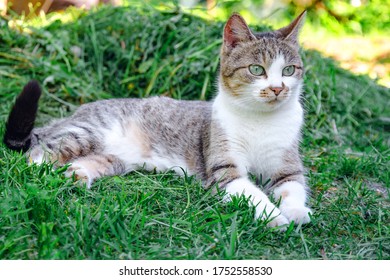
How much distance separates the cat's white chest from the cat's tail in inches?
54.9

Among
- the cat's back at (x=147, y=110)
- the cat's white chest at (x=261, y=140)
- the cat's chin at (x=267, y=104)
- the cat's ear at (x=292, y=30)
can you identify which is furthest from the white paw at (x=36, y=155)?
the cat's ear at (x=292, y=30)

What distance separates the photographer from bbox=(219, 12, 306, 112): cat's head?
3678 mm

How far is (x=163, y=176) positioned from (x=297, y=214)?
1155 mm

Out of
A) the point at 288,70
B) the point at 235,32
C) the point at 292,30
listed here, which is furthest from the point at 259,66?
the point at 292,30

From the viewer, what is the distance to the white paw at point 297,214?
3281 millimetres

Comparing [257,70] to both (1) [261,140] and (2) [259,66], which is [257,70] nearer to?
(2) [259,66]

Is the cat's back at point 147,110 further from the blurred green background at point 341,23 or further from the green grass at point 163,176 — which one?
the blurred green background at point 341,23

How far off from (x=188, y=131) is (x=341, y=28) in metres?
5.78

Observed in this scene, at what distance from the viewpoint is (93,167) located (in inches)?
157

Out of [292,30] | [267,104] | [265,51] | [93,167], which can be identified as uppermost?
[292,30]

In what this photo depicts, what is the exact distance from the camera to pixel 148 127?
4.47 metres

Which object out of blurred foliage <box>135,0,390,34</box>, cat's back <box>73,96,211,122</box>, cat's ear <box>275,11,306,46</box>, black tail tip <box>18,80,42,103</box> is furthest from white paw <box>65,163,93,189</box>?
blurred foliage <box>135,0,390,34</box>
